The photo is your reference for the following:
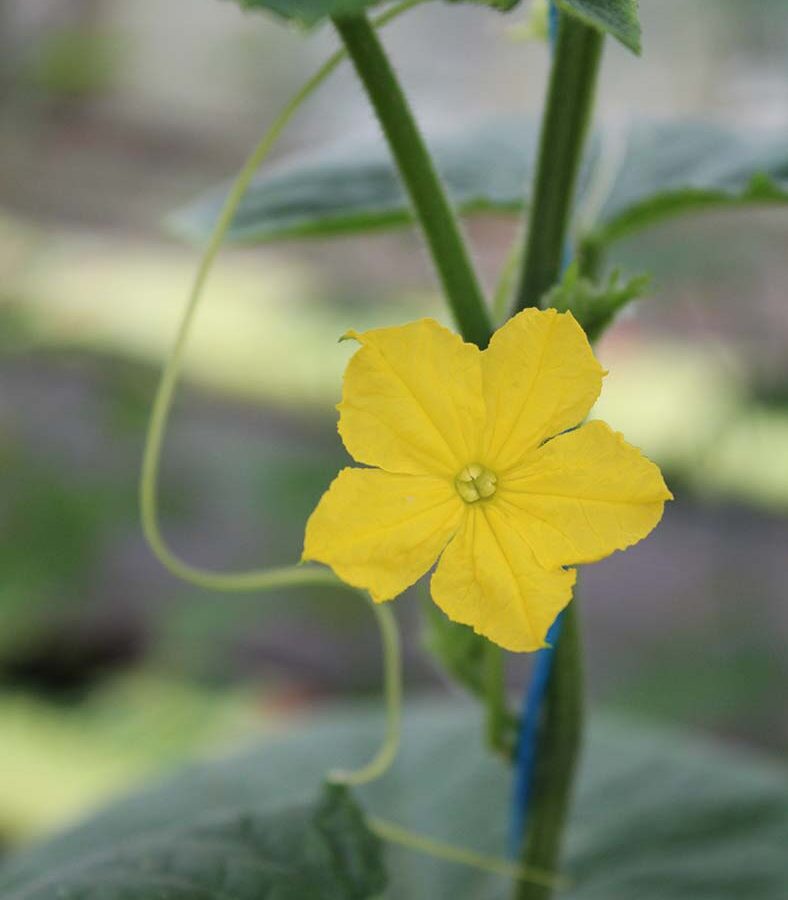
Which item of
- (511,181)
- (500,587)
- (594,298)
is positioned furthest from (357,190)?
(500,587)

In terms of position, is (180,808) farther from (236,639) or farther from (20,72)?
(20,72)

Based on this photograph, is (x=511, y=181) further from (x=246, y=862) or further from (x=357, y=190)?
(x=246, y=862)

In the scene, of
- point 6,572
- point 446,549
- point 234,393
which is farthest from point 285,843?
point 234,393

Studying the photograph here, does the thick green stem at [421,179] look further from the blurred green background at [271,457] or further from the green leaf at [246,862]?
the blurred green background at [271,457]

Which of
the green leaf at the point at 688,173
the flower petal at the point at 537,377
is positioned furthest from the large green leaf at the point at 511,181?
the flower petal at the point at 537,377

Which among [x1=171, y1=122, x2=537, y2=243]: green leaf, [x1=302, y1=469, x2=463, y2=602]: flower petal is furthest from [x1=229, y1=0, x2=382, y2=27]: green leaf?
[x1=171, y1=122, x2=537, y2=243]: green leaf

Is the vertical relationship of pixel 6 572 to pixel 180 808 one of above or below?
above
